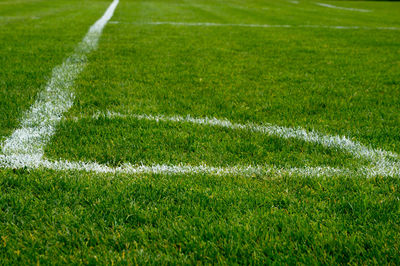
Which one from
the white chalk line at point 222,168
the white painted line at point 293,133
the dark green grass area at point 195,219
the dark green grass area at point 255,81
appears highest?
the dark green grass area at point 255,81

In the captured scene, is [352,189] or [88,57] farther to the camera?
[88,57]

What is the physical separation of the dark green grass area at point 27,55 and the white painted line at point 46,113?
0.22ft

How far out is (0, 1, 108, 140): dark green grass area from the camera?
2584mm

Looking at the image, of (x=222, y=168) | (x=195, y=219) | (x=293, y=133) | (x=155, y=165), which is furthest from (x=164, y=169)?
(x=293, y=133)

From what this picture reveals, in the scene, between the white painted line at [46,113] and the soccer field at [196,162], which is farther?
the white painted line at [46,113]

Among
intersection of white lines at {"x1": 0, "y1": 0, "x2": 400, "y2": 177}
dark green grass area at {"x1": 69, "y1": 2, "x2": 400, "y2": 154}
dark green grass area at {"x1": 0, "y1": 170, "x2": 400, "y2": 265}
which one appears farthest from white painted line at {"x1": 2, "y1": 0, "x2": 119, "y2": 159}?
dark green grass area at {"x1": 0, "y1": 170, "x2": 400, "y2": 265}

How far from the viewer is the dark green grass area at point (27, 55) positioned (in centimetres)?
258

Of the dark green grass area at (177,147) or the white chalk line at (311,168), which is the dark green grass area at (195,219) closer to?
the white chalk line at (311,168)

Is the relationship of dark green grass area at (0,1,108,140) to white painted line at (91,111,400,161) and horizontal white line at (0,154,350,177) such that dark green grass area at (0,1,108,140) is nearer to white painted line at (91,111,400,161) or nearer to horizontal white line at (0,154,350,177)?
horizontal white line at (0,154,350,177)

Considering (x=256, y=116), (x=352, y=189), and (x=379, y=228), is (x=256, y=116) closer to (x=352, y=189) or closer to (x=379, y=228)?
(x=352, y=189)

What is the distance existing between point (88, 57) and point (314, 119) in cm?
281

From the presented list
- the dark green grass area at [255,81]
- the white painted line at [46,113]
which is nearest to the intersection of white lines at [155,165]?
the white painted line at [46,113]

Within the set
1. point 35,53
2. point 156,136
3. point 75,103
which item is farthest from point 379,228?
point 35,53

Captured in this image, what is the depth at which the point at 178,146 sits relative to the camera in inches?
81.3
